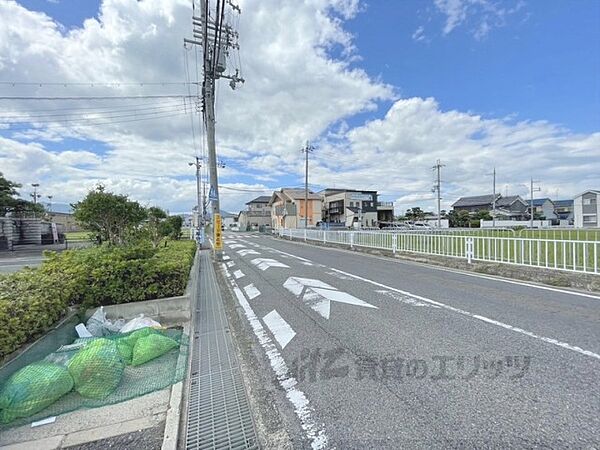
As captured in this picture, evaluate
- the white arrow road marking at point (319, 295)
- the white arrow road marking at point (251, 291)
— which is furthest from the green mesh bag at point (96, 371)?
the white arrow road marking at point (251, 291)

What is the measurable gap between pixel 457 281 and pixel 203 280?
7064 millimetres

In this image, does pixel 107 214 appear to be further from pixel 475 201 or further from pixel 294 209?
pixel 475 201

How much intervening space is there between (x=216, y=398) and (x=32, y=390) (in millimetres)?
1525

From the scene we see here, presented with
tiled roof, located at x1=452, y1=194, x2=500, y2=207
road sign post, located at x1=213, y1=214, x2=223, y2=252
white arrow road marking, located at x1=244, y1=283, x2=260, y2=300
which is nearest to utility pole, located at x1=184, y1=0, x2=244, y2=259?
road sign post, located at x1=213, y1=214, x2=223, y2=252

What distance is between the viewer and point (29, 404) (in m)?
2.62

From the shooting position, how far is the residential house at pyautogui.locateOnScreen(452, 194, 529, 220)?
229ft

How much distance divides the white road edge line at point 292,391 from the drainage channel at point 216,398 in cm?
38

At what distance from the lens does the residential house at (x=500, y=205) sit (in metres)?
69.9

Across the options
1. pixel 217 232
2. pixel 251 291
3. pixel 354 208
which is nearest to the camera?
pixel 251 291

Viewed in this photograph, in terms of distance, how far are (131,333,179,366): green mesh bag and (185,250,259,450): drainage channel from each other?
1.15 ft

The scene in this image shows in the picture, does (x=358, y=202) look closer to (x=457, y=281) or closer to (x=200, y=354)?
(x=457, y=281)

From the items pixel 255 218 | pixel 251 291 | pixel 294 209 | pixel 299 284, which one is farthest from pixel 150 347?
pixel 255 218

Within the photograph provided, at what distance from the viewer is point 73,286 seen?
4.65 m

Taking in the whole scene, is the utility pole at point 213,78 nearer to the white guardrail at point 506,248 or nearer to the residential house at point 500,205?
the white guardrail at point 506,248
